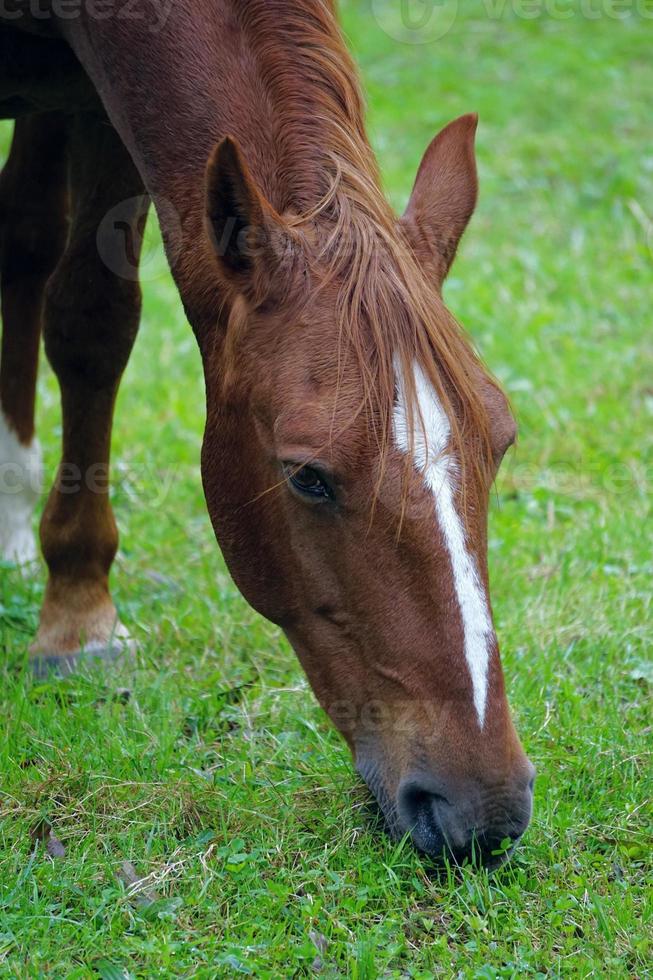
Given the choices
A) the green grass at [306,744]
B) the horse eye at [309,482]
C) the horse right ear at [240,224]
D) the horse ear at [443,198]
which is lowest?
the green grass at [306,744]

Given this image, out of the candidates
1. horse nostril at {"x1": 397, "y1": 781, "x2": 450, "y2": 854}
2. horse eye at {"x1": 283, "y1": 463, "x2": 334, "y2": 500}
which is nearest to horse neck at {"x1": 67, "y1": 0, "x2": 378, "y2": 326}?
horse eye at {"x1": 283, "y1": 463, "x2": 334, "y2": 500}

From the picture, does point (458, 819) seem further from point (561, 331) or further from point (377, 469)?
point (561, 331)

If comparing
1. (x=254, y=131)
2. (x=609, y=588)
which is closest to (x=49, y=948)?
(x=254, y=131)

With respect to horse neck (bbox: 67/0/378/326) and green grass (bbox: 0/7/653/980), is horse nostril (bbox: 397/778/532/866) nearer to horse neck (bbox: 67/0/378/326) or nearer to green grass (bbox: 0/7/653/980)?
green grass (bbox: 0/7/653/980)

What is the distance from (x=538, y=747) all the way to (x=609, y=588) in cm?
106

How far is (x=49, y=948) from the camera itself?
2.31 m

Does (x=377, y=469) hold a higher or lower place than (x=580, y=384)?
lower

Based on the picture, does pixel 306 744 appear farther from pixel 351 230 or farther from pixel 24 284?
pixel 24 284

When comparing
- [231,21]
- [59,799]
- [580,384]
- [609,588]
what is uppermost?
[231,21]

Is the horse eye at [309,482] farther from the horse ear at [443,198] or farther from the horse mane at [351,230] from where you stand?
the horse ear at [443,198]

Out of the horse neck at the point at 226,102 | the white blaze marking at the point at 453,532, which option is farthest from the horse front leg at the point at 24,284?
the white blaze marking at the point at 453,532

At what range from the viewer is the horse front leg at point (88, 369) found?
3492 millimetres

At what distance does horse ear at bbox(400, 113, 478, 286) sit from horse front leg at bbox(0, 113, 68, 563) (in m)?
1.39

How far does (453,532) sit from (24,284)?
7.23ft
